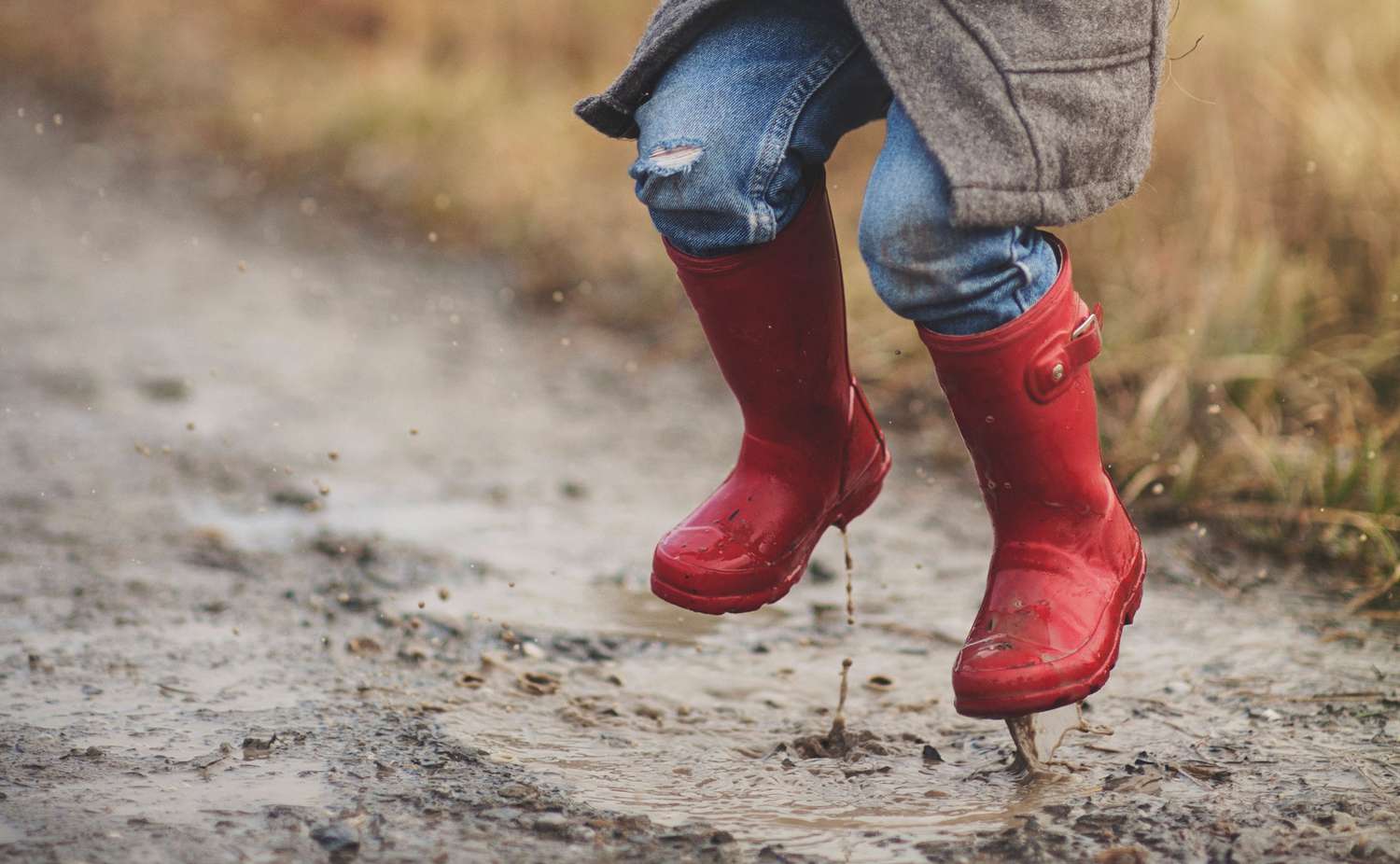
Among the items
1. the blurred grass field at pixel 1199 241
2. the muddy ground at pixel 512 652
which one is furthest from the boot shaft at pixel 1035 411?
the blurred grass field at pixel 1199 241

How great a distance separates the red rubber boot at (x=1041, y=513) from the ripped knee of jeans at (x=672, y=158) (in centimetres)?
34

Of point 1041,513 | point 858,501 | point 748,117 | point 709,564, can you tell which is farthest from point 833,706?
point 748,117

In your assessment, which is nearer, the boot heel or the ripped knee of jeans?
the ripped knee of jeans

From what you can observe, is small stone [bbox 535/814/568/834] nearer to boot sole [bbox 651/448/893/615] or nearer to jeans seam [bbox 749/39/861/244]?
boot sole [bbox 651/448/893/615]

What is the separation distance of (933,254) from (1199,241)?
2.50 metres

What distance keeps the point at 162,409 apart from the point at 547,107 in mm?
3197

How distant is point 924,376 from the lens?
411 centimetres

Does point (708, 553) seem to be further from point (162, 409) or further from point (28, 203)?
point (28, 203)

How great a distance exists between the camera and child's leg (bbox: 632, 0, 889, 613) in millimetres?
1726

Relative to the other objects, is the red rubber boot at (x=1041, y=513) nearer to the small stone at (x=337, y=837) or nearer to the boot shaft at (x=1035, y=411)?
the boot shaft at (x=1035, y=411)

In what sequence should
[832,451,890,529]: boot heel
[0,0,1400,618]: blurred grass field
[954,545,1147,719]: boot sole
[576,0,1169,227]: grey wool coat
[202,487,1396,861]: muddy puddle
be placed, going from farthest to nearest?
[0,0,1400,618]: blurred grass field < [832,451,890,529]: boot heel < [202,487,1396,861]: muddy puddle < [954,545,1147,719]: boot sole < [576,0,1169,227]: grey wool coat

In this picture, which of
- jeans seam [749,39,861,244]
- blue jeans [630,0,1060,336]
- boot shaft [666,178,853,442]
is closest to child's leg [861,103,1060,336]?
blue jeans [630,0,1060,336]

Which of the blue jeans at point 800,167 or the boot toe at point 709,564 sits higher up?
the blue jeans at point 800,167

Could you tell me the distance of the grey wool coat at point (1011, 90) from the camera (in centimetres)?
156
